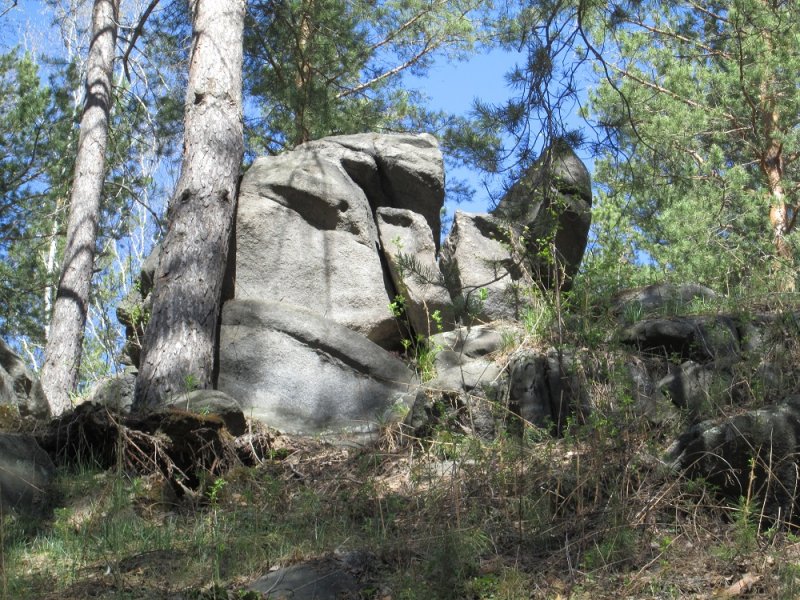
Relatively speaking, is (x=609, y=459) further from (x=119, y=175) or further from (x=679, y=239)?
(x=119, y=175)

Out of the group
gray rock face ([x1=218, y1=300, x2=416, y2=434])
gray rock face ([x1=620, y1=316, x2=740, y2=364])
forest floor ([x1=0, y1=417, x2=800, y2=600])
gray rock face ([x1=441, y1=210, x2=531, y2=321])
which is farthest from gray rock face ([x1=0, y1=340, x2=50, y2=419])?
gray rock face ([x1=620, y1=316, x2=740, y2=364])

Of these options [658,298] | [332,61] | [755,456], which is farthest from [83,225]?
[755,456]

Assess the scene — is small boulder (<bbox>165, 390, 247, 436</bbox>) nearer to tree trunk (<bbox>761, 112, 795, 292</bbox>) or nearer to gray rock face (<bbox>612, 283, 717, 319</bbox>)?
gray rock face (<bbox>612, 283, 717, 319</bbox>)

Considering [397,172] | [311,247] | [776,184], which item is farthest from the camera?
[776,184]

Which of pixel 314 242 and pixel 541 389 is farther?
pixel 314 242

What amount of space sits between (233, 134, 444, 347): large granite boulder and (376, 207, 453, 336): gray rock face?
0.15m

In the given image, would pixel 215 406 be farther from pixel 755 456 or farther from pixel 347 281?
pixel 755 456

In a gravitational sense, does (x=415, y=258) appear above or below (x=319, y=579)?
above

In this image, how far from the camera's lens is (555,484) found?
5.12 metres

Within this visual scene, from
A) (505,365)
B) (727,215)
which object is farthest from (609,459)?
(727,215)

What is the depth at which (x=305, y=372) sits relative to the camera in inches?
318

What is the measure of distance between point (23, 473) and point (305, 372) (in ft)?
9.26

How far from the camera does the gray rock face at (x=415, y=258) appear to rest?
910 cm

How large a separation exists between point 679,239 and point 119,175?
32.4 ft
